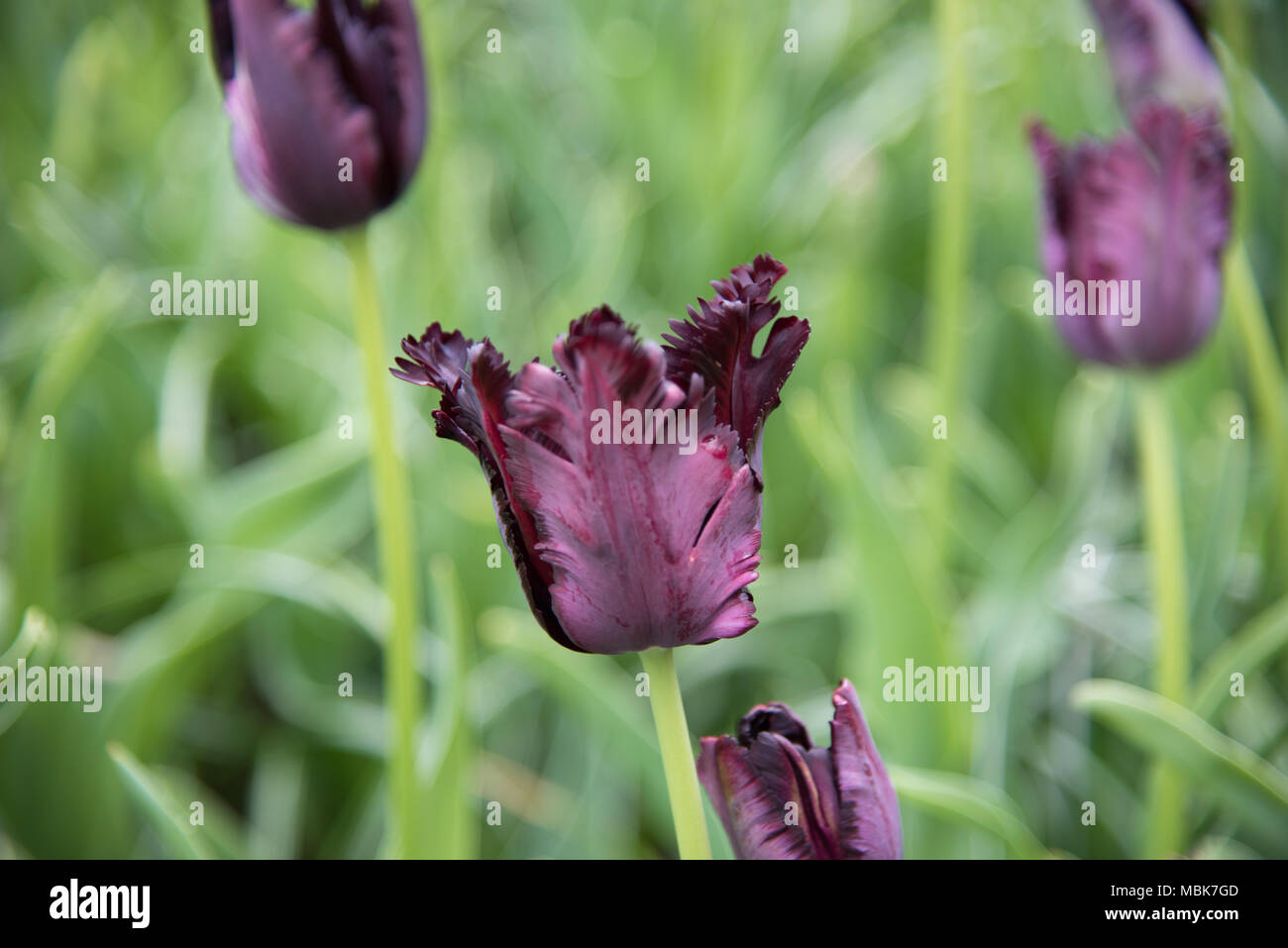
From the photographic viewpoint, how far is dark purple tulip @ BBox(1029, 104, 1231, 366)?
66 centimetres

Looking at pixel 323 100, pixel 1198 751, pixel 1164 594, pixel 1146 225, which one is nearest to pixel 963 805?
pixel 1198 751

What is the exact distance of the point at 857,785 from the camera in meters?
0.41

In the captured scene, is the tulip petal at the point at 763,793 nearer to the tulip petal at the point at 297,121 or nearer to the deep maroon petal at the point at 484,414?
the deep maroon petal at the point at 484,414

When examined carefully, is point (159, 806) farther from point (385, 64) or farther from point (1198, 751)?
point (1198, 751)

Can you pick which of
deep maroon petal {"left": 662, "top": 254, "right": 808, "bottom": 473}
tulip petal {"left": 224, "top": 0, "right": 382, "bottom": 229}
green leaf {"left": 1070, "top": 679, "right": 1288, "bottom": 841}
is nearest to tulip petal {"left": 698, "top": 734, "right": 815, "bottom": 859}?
deep maroon petal {"left": 662, "top": 254, "right": 808, "bottom": 473}

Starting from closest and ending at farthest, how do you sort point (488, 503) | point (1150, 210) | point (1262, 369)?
point (1150, 210), point (1262, 369), point (488, 503)

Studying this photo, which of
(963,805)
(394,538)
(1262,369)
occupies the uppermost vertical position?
(1262,369)

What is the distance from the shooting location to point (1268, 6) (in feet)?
4.44

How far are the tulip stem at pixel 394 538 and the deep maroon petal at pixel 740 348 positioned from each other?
25 centimetres

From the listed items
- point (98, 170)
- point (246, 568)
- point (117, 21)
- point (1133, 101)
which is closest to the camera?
point (1133, 101)

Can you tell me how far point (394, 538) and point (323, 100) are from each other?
0.22m

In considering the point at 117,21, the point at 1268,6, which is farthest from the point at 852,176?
the point at 117,21

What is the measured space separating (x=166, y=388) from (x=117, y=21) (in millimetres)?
1025
